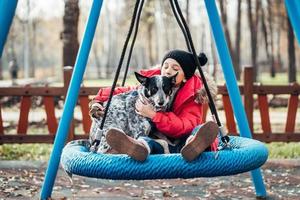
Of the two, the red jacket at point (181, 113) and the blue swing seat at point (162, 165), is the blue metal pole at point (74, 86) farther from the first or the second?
the blue swing seat at point (162, 165)

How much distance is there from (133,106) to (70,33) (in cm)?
874

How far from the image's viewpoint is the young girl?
265 centimetres

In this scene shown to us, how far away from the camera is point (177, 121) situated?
10.3ft

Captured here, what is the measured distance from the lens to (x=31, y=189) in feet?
17.3

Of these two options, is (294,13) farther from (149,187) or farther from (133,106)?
(149,187)

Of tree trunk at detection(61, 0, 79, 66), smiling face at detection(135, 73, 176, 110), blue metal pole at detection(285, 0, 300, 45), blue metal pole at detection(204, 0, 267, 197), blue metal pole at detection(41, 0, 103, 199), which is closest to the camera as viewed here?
smiling face at detection(135, 73, 176, 110)

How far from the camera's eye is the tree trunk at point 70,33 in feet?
37.7

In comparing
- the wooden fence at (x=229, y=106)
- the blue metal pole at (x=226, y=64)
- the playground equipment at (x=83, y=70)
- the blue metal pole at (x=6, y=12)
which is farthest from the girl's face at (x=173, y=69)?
the wooden fence at (x=229, y=106)

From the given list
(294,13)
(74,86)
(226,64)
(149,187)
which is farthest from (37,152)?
(294,13)

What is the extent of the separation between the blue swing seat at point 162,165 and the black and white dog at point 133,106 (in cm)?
31

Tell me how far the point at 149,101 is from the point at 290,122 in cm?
470

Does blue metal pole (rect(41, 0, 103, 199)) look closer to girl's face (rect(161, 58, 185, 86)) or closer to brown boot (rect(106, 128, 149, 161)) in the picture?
girl's face (rect(161, 58, 185, 86))

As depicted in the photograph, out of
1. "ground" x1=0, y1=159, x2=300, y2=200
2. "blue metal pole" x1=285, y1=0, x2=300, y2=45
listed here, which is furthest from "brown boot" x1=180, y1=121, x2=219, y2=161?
"ground" x1=0, y1=159, x2=300, y2=200

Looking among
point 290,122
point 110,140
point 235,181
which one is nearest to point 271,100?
point 290,122
